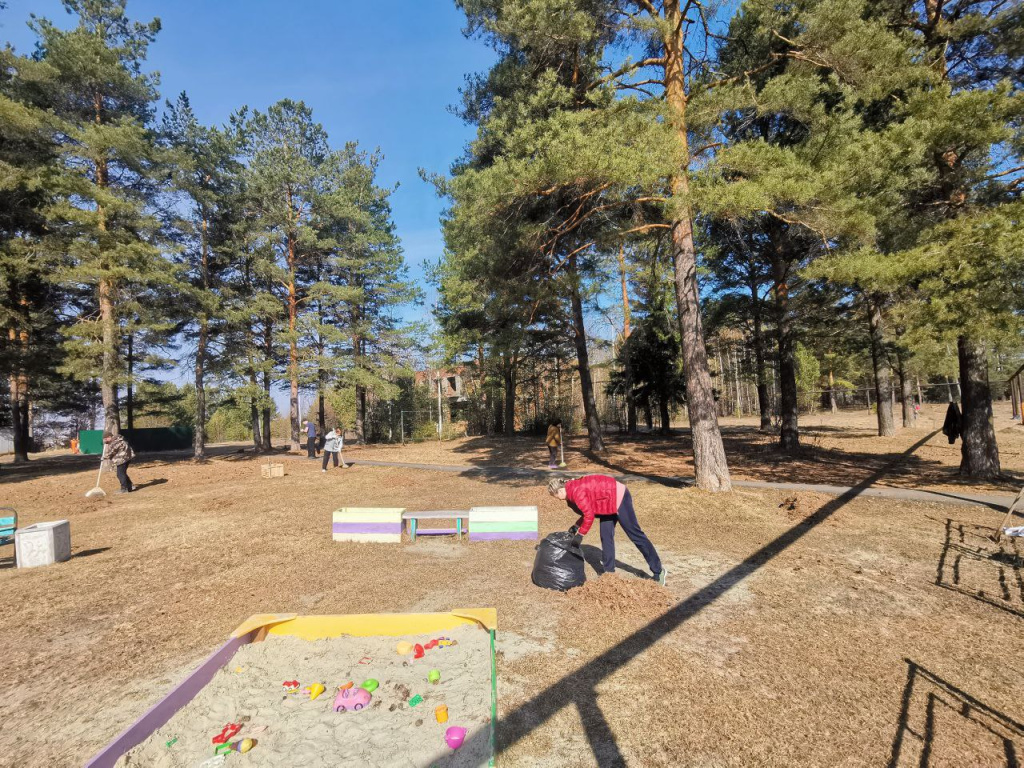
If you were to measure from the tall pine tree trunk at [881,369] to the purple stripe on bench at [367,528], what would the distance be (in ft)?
55.2

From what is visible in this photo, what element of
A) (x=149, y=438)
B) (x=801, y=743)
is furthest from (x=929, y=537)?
(x=149, y=438)

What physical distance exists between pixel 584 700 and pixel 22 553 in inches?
326

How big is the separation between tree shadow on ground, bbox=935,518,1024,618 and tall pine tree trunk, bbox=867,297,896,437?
11164mm

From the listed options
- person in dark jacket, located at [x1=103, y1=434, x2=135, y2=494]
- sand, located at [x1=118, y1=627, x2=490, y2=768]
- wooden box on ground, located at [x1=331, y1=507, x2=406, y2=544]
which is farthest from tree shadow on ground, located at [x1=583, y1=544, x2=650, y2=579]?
person in dark jacket, located at [x1=103, y1=434, x2=135, y2=494]

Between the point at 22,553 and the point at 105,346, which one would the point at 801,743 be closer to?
the point at 22,553

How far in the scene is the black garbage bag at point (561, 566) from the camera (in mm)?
5414

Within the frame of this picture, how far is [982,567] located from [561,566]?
17.1ft

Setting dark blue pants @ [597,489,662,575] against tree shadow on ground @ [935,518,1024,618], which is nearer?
tree shadow on ground @ [935,518,1024,618]

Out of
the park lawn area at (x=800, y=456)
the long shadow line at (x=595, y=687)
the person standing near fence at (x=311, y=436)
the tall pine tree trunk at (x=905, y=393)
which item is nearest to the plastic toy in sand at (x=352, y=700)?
the long shadow line at (x=595, y=687)

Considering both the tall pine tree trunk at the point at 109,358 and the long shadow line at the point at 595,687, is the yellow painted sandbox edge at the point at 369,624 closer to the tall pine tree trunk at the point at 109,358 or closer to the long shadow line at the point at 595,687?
the long shadow line at the point at 595,687

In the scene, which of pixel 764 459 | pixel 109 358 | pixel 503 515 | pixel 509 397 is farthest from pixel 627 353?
A: pixel 109 358

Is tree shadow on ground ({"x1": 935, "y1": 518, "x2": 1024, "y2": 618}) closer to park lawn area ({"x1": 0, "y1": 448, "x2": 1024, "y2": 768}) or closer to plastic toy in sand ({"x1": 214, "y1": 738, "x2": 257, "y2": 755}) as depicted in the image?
park lawn area ({"x1": 0, "y1": 448, "x2": 1024, "y2": 768})

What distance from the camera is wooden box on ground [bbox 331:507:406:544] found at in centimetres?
782

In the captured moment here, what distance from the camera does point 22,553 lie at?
685 centimetres
